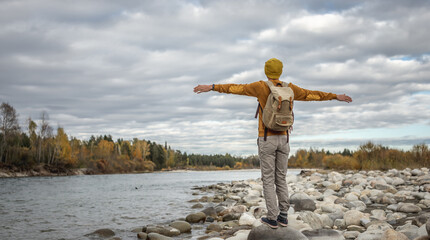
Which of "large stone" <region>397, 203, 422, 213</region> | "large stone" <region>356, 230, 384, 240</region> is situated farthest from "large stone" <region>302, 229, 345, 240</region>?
"large stone" <region>397, 203, 422, 213</region>

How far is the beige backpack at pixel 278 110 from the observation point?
4.56m

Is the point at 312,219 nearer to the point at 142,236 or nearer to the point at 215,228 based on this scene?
the point at 215,228

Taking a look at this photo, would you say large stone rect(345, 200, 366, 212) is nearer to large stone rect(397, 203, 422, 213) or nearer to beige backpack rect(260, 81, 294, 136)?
large stone rect(397, 203, 422, 213)

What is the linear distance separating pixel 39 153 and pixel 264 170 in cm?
6771

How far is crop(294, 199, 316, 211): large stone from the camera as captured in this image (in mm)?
9430

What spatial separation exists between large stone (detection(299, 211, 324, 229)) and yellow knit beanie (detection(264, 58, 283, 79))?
352cm

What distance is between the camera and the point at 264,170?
478 cm

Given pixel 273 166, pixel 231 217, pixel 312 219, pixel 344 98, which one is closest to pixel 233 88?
pixel 273 166

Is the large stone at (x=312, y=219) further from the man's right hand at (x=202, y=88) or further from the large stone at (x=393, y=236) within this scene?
the man's right hand at (x=202, y=88)

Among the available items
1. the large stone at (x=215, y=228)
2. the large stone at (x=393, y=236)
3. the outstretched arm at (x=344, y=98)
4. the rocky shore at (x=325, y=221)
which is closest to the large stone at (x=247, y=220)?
the rocky shore at (x=325, y=221)

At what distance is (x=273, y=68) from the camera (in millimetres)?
4887

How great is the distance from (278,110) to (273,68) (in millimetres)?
684

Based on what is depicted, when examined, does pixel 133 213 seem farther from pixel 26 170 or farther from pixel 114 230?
pixel 26 170

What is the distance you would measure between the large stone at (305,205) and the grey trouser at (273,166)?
190 inches
